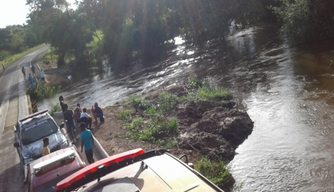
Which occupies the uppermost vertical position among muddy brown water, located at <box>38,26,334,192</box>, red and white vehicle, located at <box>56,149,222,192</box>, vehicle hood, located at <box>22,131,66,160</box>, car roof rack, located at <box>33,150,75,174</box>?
red and white vehicle, located at <box>56,149,222,192</box>

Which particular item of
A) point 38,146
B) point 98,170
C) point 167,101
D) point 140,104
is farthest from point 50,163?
point 140,104

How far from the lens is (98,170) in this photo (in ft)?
14.8

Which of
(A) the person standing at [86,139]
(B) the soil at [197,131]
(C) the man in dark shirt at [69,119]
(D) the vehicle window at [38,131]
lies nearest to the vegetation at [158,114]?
(B) the soil at [197,131]

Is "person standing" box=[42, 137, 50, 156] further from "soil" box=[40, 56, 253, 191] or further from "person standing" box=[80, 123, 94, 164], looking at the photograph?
"soil" box=[40, 56, 253, 191]

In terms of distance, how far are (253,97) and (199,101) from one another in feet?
9.88

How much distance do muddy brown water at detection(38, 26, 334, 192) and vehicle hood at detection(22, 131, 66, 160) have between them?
581 cm

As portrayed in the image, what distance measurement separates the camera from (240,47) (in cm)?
3312

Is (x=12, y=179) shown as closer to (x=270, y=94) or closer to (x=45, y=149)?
(x=45, y=149)

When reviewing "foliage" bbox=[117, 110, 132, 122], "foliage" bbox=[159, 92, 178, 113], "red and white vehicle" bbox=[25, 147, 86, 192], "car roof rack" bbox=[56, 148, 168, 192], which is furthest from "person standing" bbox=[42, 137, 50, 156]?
"foliage" bbox=[159, 92, 178, 113]

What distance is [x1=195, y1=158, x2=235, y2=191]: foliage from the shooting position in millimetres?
9137

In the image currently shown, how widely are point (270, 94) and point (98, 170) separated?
13972 mm

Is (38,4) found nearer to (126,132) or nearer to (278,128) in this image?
(126,132)

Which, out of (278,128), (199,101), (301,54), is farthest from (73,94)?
(278,128)

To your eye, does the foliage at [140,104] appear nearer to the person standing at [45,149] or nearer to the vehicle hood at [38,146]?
the vehicle hood at [38,146]
